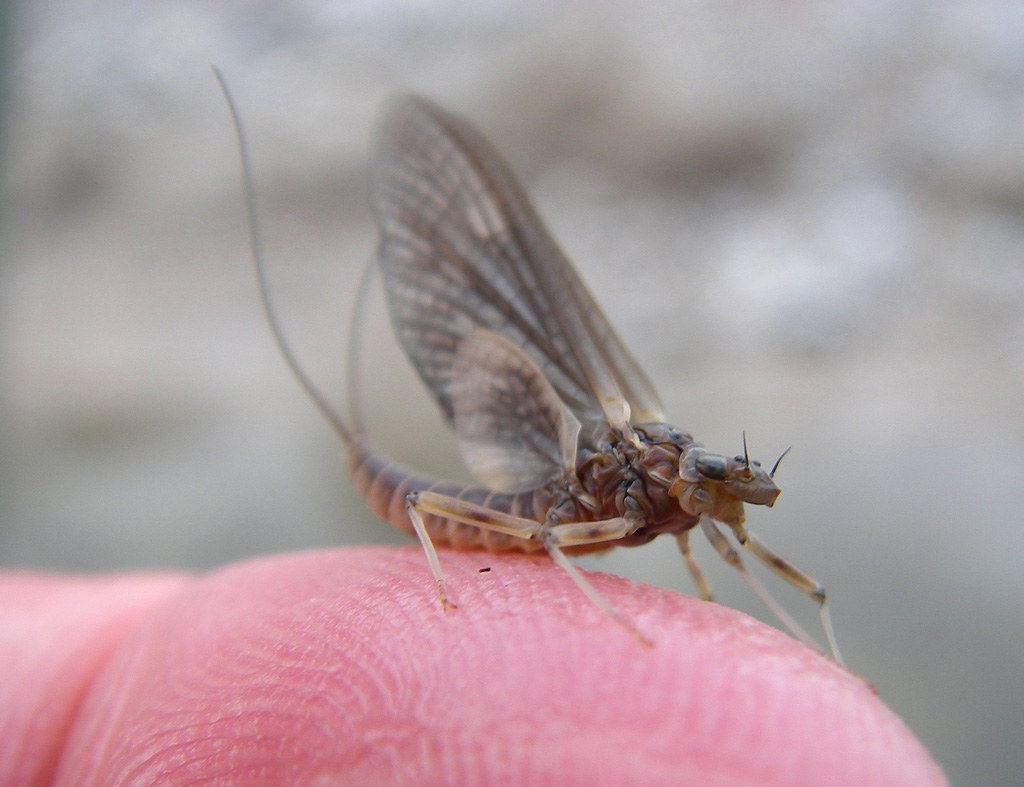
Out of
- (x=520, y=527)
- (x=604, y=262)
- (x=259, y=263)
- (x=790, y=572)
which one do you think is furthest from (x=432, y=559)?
(x=604, y=262)

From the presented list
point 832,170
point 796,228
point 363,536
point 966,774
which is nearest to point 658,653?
point 966,774

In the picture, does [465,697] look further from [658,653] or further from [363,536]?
[363,536]

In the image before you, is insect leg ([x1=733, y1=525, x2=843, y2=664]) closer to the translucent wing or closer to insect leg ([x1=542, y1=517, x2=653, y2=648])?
insect leg ([x1=542, y1=517, x2=653, y2=648])

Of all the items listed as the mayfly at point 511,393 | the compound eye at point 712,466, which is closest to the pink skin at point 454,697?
the mayfly at point 511,393

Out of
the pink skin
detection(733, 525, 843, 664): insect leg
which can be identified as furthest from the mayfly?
the pink skin

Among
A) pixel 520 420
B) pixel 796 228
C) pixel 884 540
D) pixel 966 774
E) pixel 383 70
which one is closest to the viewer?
pixel 520 420

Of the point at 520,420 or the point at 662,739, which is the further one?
the point at 520,420

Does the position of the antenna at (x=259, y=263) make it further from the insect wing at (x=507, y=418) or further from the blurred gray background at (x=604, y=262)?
the blurred gray background at (x=604, y=262)
